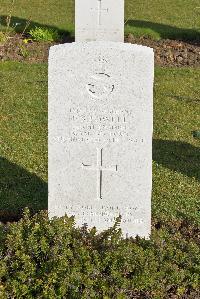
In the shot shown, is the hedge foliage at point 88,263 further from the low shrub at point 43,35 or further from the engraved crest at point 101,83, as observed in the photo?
the low shrub at point 43,35

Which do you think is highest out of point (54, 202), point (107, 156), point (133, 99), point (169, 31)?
point (169, 31)

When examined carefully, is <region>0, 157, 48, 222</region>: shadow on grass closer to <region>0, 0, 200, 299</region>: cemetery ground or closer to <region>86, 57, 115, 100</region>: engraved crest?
<region>0, 0, 200, 299</region>: cemetery ground

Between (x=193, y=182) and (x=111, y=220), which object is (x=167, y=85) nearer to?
(x=193, y=182)

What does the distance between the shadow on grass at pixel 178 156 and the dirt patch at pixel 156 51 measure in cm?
466

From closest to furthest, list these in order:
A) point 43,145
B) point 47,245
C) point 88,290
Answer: point 88,290 → point 47,245 → point 43,145

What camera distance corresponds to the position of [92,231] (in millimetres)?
5207

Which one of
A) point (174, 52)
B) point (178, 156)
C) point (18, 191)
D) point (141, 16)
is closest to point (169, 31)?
point (174, 52)

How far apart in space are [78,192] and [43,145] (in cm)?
273

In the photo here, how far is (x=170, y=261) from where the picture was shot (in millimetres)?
4977

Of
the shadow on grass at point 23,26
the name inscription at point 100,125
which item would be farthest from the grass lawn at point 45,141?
the shadow on grass at point 23,26

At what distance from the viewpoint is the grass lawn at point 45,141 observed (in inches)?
→ 256

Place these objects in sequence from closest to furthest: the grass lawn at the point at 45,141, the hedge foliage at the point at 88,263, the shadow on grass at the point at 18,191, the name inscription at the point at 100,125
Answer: the hedge foliage at the point at 88,263 < the name inscription at the point at 100,125 < the shadow on grass at the point at 18,191 < the grass lawn at the point at 45,141

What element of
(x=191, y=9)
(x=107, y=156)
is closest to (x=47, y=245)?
(x=107, y=156)

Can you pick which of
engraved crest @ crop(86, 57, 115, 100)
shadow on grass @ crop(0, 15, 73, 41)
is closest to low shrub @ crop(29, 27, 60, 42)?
shadow on grass @ crop(0, 15, 73, 41)
